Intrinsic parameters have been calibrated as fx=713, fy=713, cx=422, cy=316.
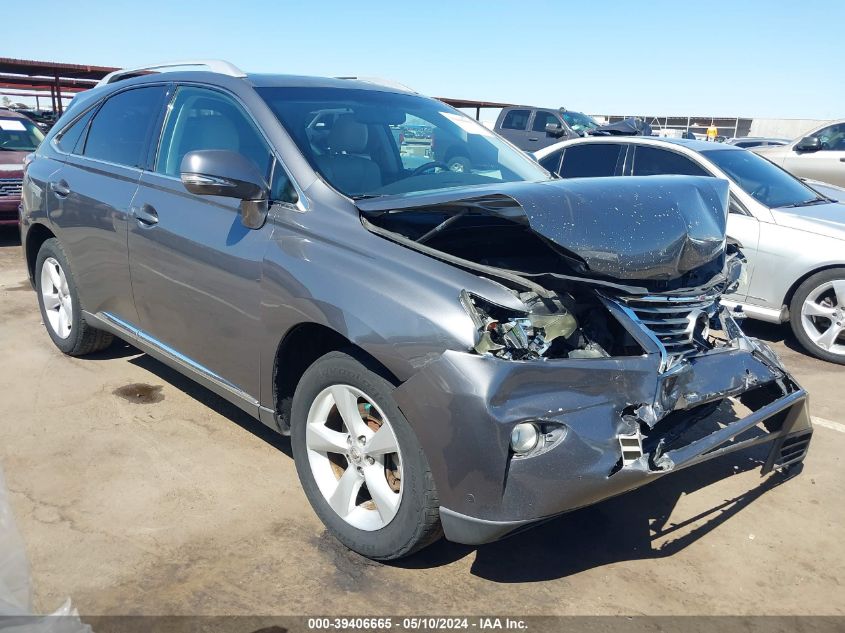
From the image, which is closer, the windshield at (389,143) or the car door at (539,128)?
the windshield at (389,143)

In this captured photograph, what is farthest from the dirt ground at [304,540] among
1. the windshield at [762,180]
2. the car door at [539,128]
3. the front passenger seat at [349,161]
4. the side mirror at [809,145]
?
the car door at [539,128]

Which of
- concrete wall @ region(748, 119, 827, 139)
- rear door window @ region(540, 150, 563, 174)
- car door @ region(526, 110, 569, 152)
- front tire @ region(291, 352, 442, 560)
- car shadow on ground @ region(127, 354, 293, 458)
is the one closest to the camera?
front tire @ region(291, 352, 442, 560)

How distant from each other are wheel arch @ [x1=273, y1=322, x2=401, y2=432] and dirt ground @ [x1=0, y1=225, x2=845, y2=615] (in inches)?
19.0

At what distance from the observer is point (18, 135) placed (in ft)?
35.1

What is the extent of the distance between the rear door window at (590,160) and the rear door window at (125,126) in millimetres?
4068

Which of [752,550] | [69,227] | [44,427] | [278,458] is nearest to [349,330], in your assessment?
[278,458]

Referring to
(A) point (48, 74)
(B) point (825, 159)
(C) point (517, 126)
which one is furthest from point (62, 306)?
(A) point (48, 74)

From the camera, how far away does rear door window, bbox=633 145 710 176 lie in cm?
632

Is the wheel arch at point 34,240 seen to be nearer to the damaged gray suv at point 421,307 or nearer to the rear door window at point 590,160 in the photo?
the damaged gray suv at point 421,307

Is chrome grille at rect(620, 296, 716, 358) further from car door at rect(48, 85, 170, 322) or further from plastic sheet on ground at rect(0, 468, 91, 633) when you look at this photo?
car door at rect(48, 85, 170, 322)

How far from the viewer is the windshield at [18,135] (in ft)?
34.3

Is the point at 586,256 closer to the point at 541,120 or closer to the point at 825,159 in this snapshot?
the point at 825,159

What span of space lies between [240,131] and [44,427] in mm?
1997

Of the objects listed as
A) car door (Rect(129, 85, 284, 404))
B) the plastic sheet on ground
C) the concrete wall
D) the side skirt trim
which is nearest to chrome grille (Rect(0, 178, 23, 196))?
the side skirt trim
